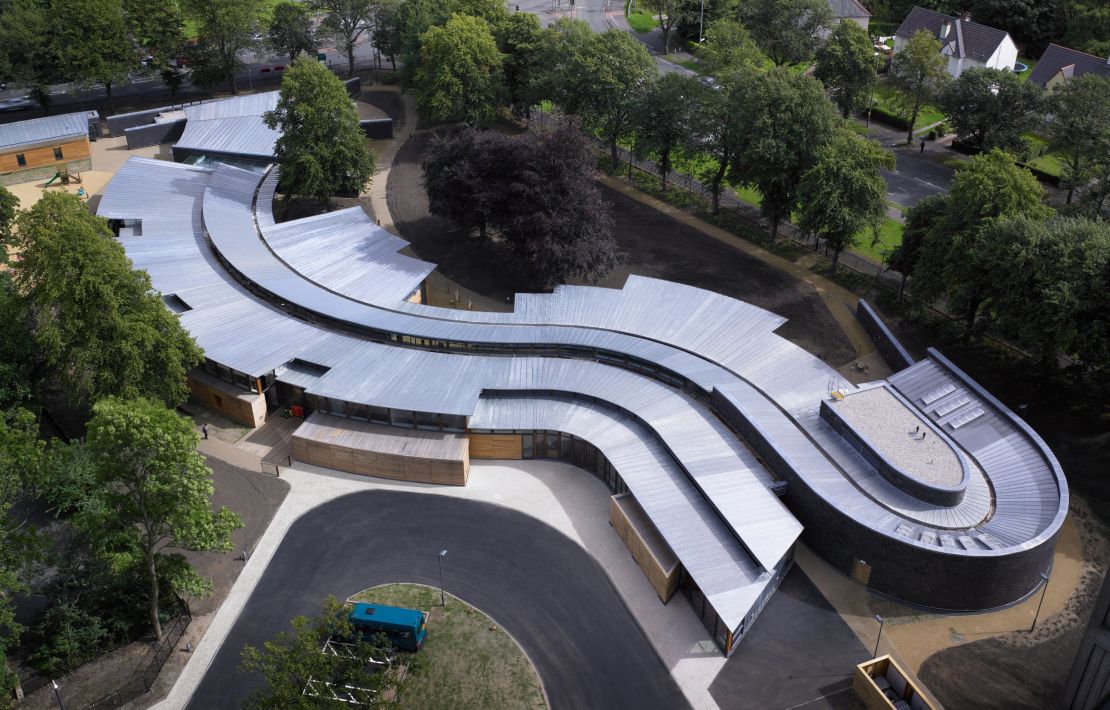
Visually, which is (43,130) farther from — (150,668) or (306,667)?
(306,667)

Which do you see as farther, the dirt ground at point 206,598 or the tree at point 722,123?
the tree at point 722,123

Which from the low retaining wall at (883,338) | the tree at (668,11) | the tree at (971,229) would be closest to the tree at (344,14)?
the tree at (668,11)

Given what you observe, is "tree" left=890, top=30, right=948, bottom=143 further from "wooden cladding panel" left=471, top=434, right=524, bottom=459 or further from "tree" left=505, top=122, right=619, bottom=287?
"wooden cladding panel" left=471, top=434, right=524, bottom=459

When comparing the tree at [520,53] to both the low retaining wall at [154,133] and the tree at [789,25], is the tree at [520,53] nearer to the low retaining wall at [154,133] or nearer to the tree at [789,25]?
the tree at [789,25]

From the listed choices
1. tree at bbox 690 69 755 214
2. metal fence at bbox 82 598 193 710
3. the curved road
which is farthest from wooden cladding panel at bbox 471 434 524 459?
tree at bbox 690 69 755 214

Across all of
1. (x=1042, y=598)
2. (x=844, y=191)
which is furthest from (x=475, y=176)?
(x=1042, y=598)

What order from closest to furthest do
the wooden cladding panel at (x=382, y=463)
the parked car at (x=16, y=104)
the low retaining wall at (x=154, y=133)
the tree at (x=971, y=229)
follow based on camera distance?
the wooden cladding panel at (x=382, y=463), the tree at (x=971, y=229), the low retaining wall at (x=154, y=133), the parked car at (x=16, y=104)
